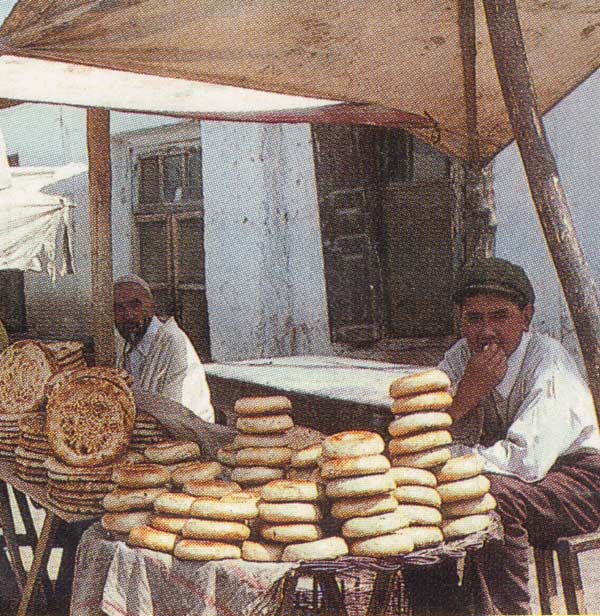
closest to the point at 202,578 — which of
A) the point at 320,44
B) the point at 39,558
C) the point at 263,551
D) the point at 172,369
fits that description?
the point at 263,551

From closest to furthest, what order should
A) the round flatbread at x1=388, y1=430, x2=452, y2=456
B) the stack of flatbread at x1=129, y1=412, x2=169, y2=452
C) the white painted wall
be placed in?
1. the round flatbread at x1=388, y1=430, x2=452, y2=456
2. the stack of flatbread at x1=129, y1=412, x2=169, y2=452
3. the white painted wall

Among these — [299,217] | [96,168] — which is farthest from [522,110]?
[299,217]

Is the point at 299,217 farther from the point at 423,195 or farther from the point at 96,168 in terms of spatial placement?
the point at 96,168

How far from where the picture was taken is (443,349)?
7098 mm

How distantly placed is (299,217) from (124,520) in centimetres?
579

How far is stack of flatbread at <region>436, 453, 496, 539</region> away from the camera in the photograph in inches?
107

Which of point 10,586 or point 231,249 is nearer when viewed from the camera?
point 10,586

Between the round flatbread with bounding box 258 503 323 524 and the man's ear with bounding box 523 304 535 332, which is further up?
the man's ear with bounding box 523 304 535 332

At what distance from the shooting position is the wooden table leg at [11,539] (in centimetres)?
422

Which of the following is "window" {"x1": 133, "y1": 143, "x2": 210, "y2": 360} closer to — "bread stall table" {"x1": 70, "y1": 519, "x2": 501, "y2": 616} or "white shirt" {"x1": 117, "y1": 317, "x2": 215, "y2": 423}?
"white shirt" {"x1": 117, "y1": 317, "x2": 215, "y2": 423}

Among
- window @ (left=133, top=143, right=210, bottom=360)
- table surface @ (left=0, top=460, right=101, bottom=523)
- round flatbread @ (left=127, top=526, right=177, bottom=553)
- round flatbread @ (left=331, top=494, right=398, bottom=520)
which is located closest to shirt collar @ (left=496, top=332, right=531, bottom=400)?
round flatbread @ (left=331, top=494, right=398, bottom=520)

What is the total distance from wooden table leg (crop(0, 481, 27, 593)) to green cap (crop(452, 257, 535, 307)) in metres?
2.36

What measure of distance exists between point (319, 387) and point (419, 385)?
2.45 m

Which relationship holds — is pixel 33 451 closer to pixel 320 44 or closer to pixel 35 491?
pixel 35 491
